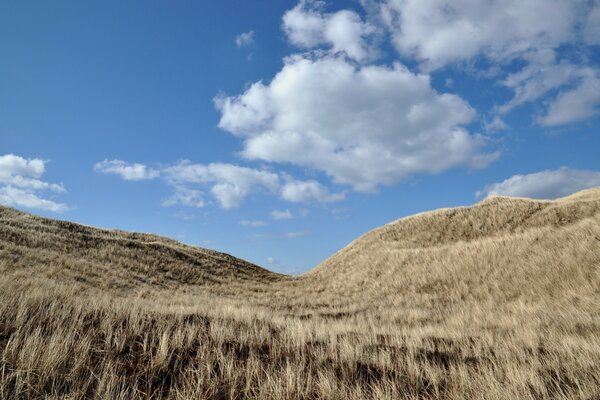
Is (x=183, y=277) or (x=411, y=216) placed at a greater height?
(x=411, y=216)

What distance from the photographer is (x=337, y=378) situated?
5.57 metres

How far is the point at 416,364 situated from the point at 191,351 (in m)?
3.76

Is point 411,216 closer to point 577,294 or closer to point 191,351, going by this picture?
point 577,294

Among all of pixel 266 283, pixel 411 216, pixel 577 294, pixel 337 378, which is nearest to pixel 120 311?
pixel 337 378

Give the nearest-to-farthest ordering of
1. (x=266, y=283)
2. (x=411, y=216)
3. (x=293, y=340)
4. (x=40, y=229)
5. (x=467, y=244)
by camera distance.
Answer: (x=293, y=340) < (x=467, y=244) < (x=40, y=229) < (x=266, y=283) < (x=411, y=216)

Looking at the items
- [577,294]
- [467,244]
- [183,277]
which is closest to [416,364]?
[577,294]

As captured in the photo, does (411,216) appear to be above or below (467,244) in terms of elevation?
above

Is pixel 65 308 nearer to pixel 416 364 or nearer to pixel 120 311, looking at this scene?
pixel 120 311

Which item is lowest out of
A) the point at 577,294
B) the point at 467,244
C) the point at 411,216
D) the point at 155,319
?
the point at 155,319

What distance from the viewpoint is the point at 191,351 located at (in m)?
6.25

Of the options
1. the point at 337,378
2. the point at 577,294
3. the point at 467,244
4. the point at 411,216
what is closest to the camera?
the point at 337,378

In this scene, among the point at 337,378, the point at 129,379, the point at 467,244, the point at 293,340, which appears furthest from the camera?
the point at 467,244

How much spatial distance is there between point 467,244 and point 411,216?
17521 millimetres

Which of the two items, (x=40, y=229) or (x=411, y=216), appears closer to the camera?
(x=40, y=229)
